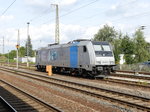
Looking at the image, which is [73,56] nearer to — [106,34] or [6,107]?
[6,107]

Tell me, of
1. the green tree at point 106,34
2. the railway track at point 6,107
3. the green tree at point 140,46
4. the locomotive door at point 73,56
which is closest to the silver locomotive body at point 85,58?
the locomotive door at point 73,56

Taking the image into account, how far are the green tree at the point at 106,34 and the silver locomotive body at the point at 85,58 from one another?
4442 cm

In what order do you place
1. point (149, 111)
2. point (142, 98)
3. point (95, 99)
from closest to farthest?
point (149, 111) → point (142, 98) → point (95, 99)

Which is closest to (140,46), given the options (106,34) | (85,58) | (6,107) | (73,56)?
(106,34)

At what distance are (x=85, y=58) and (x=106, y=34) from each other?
5112cm

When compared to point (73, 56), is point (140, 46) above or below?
above

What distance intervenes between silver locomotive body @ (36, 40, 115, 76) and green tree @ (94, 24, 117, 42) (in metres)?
44.4

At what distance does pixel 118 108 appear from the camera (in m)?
9.91

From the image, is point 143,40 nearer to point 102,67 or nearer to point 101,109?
point 102,67

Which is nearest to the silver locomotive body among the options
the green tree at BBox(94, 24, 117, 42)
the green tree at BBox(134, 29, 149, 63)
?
the green tree at BBox(134, 29, 149, 63)

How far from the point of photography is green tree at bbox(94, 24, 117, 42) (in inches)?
2784

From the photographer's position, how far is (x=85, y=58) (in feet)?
69.5

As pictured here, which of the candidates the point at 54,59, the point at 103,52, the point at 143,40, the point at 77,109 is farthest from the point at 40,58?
the point at 143,40

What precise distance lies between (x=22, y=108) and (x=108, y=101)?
153 inches
